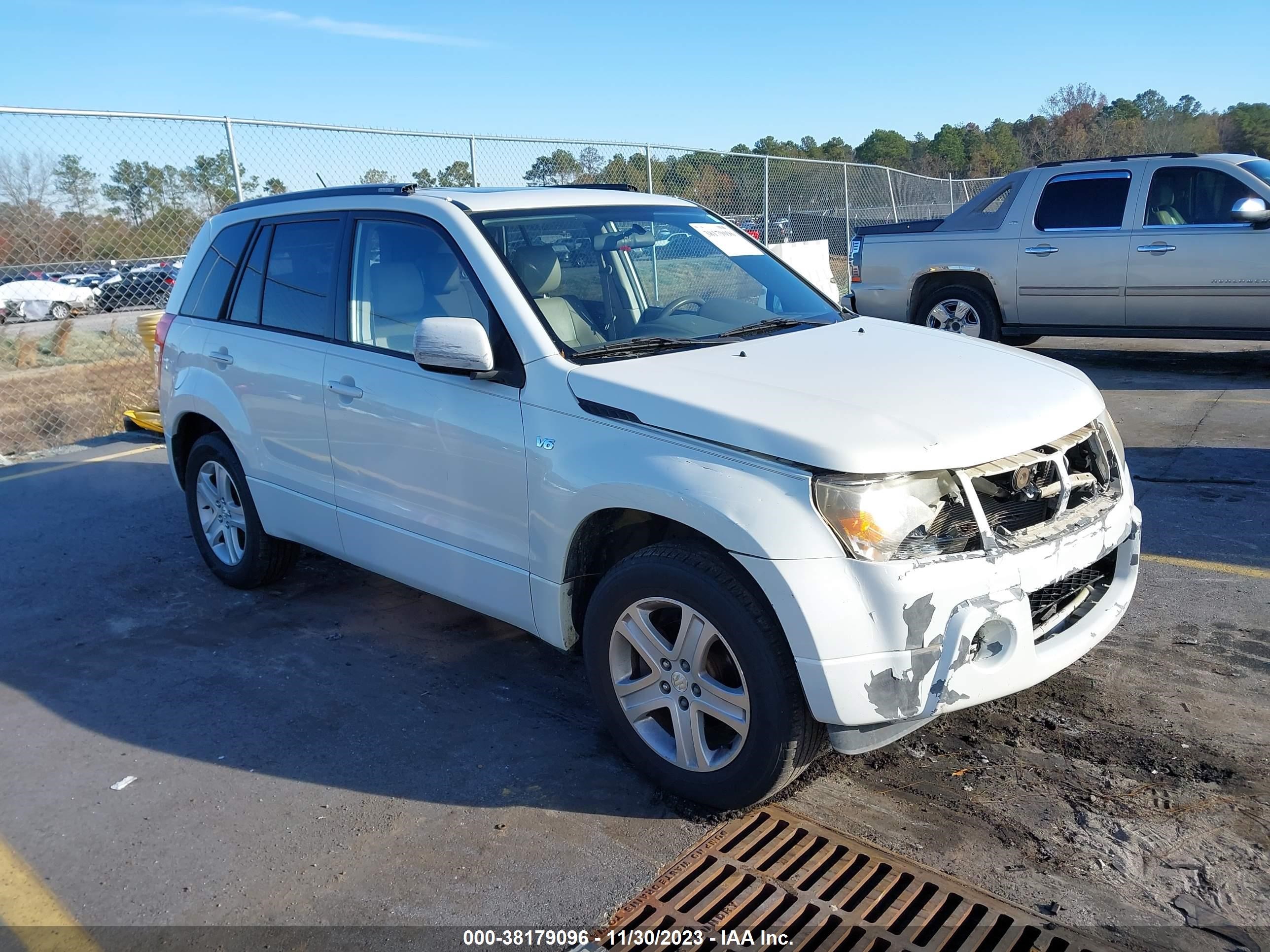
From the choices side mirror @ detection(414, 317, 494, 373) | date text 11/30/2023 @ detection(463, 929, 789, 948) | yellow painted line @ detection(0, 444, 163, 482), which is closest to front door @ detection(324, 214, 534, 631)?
side mirror @ detection(414, 317, 494, 373)

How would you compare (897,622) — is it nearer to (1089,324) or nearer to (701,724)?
(701,724)

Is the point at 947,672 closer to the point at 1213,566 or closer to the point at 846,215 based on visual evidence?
the point at 1213,566

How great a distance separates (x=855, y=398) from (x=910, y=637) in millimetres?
775

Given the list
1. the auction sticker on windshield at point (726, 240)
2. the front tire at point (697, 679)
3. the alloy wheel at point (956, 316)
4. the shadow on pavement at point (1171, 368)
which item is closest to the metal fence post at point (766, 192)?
the alloy wheel at point (956, 316)

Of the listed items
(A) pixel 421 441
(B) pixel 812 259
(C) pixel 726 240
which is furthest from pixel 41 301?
(B) pixel 812 259

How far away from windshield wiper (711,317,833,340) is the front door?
0.93 meters

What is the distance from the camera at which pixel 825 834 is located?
10.3 feet

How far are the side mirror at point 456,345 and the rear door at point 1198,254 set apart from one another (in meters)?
8.17

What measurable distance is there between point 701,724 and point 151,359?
28.5ft

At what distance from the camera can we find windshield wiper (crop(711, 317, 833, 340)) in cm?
402

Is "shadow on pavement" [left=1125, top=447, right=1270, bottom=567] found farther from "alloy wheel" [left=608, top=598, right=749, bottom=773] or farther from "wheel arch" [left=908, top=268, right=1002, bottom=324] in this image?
"wheel arch" [left=908, top=268, right=1002, bottom=324]

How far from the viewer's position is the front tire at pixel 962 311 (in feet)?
35.0

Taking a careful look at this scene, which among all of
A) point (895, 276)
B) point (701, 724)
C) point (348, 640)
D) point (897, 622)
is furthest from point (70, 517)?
point (895, 276)

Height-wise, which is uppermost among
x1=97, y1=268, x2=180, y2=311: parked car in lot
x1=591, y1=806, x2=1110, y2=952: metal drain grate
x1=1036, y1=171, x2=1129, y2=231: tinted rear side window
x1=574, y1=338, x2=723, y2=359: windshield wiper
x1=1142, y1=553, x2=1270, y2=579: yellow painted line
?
x1=1036, y1=171, x2=1129, y2=231: tinted rear side window
